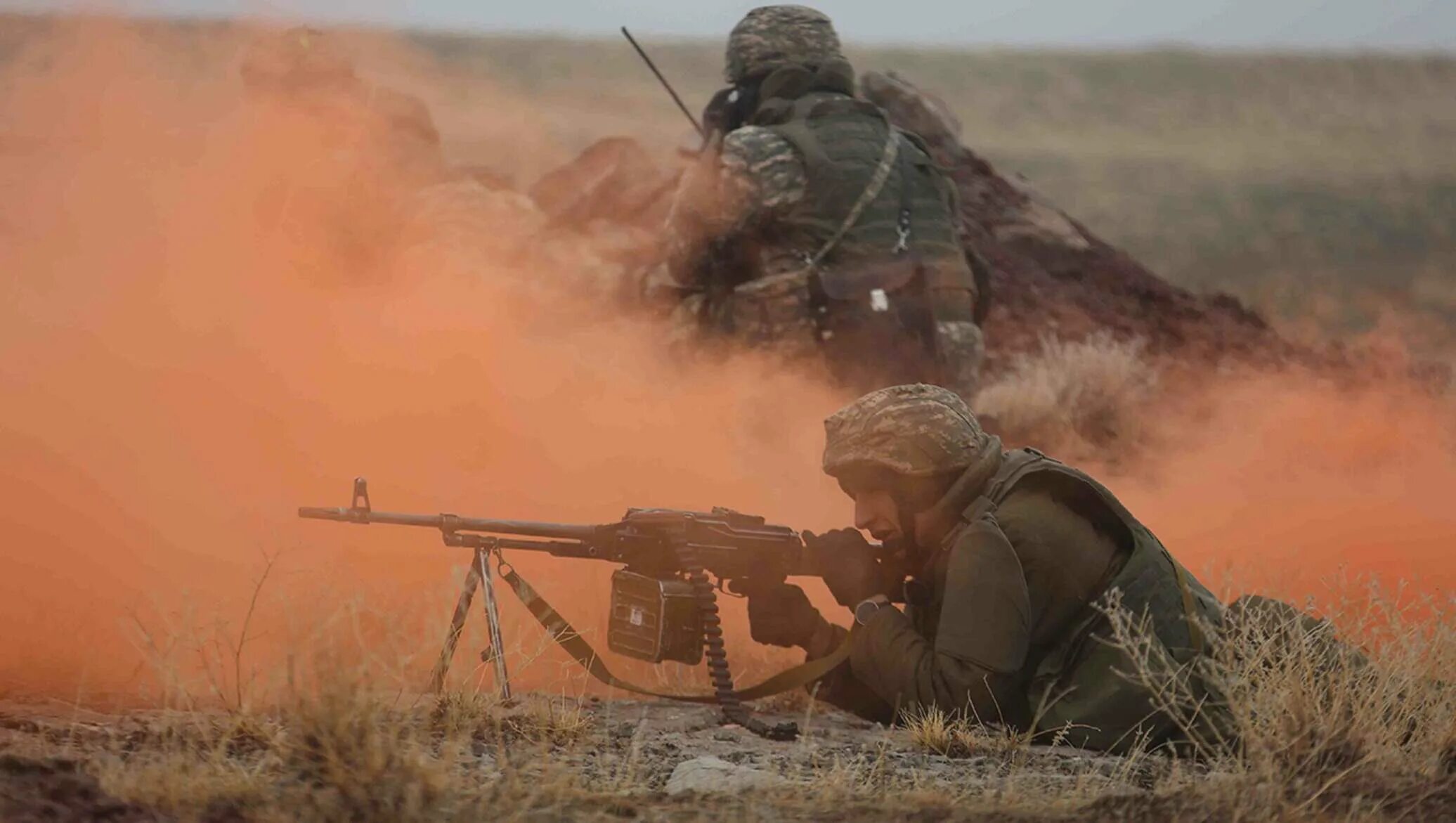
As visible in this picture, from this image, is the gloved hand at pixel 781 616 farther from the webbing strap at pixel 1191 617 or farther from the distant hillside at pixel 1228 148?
the distant hillside at pixel 1228 148

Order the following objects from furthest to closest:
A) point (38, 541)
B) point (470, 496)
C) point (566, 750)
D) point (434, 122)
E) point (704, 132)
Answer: point (434, 122) → point (704, 132) → point (470, 496) → point (38, 541) → point (566, 750)

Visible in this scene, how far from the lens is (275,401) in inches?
306

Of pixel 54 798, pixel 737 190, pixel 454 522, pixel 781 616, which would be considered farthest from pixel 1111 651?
pixel 737 190

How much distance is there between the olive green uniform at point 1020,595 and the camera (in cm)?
494

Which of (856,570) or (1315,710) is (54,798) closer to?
(856,570)

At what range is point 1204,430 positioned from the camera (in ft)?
34.9

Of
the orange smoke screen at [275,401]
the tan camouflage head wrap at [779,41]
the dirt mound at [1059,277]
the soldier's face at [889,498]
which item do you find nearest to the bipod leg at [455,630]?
the orange smoke screen at [275,401]

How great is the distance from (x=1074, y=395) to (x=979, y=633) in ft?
18.5

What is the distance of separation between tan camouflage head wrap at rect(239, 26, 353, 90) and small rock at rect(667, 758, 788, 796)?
5.31 metres

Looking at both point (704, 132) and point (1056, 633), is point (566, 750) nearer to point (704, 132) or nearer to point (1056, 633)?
point (1056, 633)

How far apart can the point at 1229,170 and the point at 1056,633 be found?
7.87m

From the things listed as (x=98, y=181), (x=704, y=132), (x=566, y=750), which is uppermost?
(x=704, y=132)

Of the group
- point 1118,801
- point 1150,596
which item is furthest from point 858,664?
point 1118,801

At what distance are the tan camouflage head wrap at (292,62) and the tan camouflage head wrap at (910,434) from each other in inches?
186
